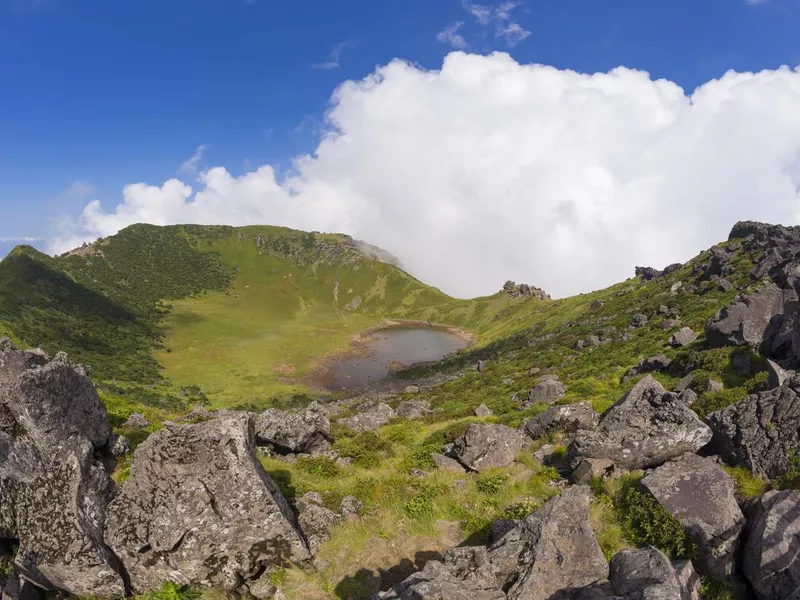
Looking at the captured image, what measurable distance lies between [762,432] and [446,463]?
1266 cm

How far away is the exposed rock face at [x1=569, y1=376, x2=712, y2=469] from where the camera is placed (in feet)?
48.8

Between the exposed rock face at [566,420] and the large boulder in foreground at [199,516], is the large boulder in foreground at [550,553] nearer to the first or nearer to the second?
the large boulder in foreground at [199,516]

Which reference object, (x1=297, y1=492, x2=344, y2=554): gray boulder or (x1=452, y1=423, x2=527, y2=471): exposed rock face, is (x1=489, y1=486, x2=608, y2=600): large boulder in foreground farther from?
(x1=452, y1=423, x2=527, y2=471): exposed rock face

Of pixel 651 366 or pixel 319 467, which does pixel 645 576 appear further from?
pixel 651 366

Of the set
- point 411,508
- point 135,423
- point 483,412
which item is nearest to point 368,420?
point 483,412

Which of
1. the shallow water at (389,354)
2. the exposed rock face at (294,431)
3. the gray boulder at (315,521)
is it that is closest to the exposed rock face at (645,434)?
the gray boulder at (315,521)

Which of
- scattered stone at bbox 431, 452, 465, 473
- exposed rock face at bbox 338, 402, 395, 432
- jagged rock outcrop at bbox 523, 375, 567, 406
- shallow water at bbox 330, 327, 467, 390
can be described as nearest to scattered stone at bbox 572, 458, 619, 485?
scattered stone at bbox 431, 452, 465, 473

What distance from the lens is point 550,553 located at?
1002 cm

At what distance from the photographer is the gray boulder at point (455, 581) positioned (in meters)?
8.98

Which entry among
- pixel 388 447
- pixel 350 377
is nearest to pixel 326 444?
pixel 388 447

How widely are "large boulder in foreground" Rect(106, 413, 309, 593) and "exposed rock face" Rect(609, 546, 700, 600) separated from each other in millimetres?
8341

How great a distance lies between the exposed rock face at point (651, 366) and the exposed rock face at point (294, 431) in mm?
28684

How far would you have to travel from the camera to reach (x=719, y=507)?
35.9ft

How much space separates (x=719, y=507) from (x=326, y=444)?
1915 centimetres
